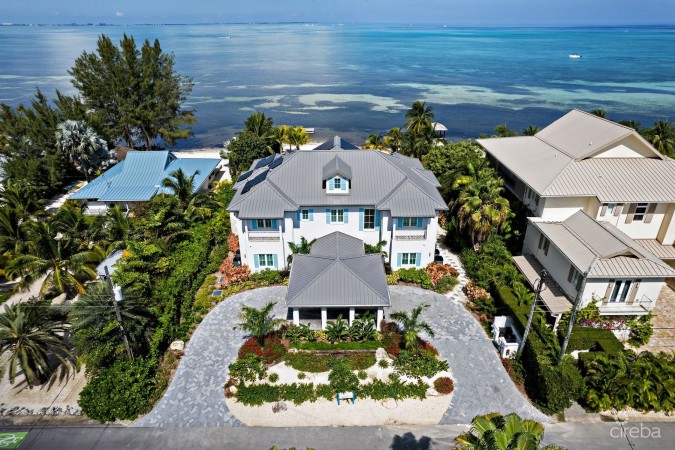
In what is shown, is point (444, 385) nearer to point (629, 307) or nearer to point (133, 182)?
point (629, 307)

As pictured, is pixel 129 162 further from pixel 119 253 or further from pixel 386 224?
pixel 386 224

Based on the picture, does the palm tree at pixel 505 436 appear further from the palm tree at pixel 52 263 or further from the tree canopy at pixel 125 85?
the tree canopy at pixel 125 85

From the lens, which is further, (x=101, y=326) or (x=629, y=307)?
(x=629, y=307)

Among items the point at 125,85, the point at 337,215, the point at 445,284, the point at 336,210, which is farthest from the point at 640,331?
the point at 125,85

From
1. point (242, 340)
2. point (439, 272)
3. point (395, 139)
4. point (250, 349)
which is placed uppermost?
point (395, 139)

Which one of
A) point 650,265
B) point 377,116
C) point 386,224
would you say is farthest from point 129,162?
point 377,116

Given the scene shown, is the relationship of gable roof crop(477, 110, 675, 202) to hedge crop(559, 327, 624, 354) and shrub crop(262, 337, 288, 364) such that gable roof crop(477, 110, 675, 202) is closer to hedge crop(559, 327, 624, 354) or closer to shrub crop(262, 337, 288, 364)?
hedge crop(559, 327, 624, 354)

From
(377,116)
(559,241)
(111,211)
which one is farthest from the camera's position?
(377,116)
